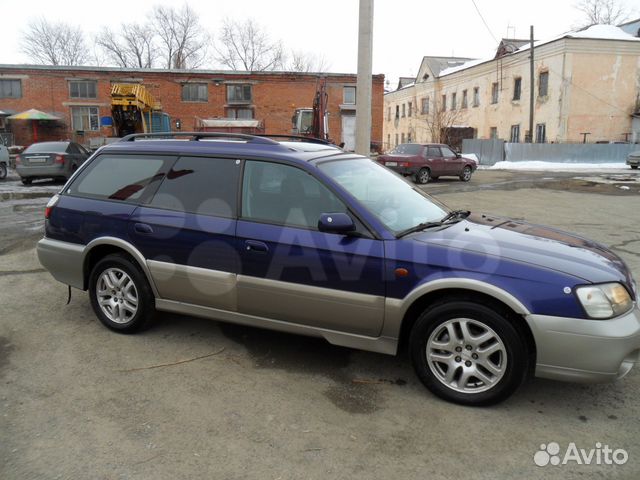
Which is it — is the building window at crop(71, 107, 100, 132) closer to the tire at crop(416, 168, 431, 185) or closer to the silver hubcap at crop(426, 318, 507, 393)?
the tire at crop(416, 168, 431, 185)

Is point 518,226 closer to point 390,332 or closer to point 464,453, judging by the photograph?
point 390,332

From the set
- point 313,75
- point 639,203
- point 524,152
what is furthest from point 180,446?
point 313,75

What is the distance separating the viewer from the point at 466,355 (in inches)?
124

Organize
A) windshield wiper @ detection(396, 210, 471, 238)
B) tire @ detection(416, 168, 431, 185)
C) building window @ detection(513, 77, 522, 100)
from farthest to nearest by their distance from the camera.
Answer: building window @ detection(513, 77, 522, 100) < tire @ detection(416, 168, 431, 185) < windshield wiper @ detection(396, 210, 471, 238)

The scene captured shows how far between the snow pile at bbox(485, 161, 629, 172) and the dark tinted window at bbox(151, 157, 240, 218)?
94.9ft

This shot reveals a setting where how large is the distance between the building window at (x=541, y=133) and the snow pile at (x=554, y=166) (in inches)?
195

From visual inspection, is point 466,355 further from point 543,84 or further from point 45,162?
point 543,84

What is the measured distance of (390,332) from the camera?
3322 millimetres

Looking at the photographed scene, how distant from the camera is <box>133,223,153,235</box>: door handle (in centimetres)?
401

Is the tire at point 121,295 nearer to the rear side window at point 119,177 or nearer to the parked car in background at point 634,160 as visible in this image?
the rear side window at point 119,177

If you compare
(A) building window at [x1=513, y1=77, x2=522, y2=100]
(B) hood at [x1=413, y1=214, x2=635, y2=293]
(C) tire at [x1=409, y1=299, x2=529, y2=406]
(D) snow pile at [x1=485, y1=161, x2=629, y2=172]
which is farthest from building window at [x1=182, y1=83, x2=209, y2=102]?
(C) tire at [x1=409, y1=299, x2=529, y2=406]

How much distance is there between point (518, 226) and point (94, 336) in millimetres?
3608

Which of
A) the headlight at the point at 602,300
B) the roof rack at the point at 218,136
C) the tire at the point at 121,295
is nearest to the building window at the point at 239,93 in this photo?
the roof rack at the point at 218,136

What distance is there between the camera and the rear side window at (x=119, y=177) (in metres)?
4.19
